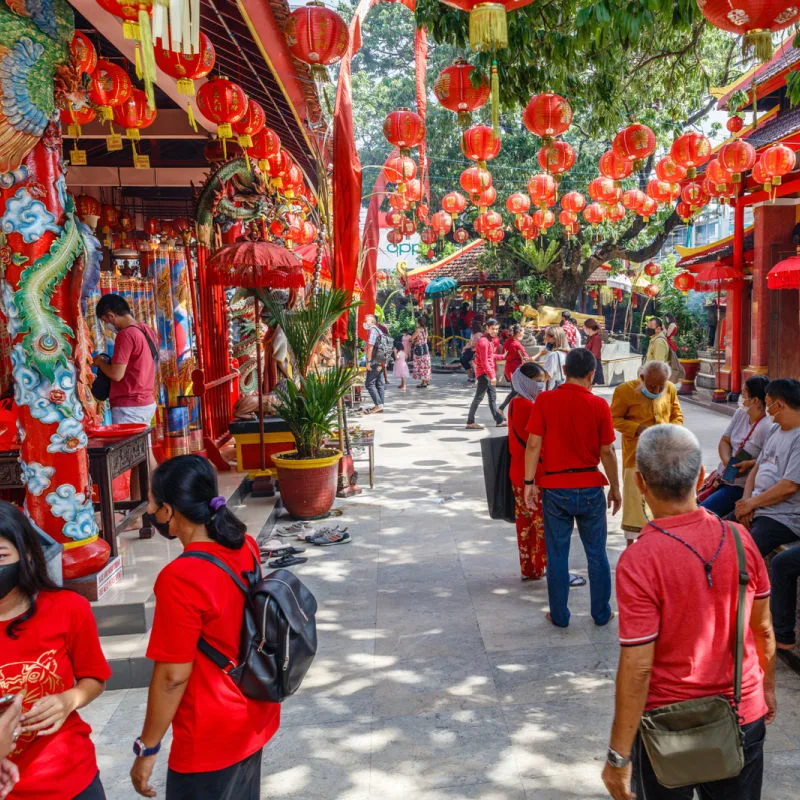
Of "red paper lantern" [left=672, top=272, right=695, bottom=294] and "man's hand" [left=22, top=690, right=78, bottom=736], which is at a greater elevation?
"red paper lantern" [left=672, top=272, right=695, bottom=294]

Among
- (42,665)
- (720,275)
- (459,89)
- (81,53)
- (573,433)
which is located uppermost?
(459,89)

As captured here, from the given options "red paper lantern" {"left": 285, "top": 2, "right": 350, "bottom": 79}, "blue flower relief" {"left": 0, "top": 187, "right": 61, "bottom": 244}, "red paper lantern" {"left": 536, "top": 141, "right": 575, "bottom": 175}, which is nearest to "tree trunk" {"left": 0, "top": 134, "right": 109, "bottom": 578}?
"blue flower relief" {"left": 0, "top": 187, "right": 61, "bottom": 244}

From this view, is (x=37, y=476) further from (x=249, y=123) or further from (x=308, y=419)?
(x=249, y=123)

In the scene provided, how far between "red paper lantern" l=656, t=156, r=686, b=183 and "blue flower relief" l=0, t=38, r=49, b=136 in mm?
8301

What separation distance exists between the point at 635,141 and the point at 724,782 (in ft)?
26.1

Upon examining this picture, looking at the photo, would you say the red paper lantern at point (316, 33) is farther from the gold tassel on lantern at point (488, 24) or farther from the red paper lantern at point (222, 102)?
the gold tassel on lantern at point (488, 24)

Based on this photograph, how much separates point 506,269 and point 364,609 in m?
18.4

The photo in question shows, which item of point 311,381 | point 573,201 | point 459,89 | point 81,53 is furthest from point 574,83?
point 573,201

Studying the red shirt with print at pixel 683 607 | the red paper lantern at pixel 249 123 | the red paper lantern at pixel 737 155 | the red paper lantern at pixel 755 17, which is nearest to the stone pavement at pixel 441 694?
the red shirt with print at pixel 683 607

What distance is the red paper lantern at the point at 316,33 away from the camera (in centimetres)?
532

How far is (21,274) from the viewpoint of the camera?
4.29 m

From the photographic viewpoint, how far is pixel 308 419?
23.7 ft

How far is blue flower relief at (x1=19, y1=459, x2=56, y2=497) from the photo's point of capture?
14.5 feet

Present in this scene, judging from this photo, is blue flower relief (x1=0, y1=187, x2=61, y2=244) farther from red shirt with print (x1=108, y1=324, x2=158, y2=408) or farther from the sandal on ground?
the sandal on ground
